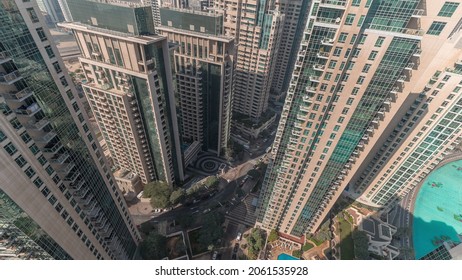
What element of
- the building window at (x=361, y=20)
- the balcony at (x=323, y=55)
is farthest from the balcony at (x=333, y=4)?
the balcony at (x=323, y=55)

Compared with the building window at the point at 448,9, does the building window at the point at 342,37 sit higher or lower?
lower

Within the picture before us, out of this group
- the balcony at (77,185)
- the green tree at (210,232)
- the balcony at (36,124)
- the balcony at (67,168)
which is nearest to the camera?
the balcony at (36,124)

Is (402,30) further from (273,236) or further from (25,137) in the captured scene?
(273,236)

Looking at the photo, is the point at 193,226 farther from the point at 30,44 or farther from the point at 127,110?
the point at 30,44

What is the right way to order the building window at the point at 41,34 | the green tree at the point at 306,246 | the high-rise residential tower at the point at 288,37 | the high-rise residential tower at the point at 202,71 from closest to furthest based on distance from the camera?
the building window at the point at 41,34
the green tree at the point at 306,246
the high-rise residential tower at the point at 202,71
the high-rise residential tower at the point at 288,37

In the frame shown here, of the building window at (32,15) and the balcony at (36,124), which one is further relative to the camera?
the balcony at (36,124)

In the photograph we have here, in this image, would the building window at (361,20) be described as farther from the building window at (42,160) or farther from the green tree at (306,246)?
the green tree at (306,246)
